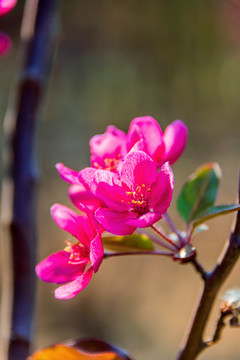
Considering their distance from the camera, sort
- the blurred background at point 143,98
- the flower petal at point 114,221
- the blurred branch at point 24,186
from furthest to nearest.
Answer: the blurred background at point 143,98, the blurred branch at point 24,186, the flower petal at point 114,221

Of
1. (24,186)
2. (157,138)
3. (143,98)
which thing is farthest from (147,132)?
(143,98)

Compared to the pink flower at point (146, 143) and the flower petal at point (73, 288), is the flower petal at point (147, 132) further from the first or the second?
the flower petal at point (73, 288)

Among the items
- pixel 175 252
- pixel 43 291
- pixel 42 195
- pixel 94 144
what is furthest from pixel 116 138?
pixel 42 195

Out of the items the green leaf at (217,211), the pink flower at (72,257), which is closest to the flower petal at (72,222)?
the pink flower at (72,257)

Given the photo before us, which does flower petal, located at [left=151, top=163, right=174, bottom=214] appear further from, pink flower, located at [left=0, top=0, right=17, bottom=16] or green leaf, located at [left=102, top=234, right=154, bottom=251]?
pink flower, located at [left=0, top=0, right=17, bottom=16]

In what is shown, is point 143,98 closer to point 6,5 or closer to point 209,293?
point 6,5

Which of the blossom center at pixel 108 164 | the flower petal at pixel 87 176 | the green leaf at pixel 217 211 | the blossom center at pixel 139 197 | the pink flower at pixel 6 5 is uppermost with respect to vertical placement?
the pink flower at pixel 6 5

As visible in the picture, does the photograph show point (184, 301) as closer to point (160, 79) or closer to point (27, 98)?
point (160, 79)
